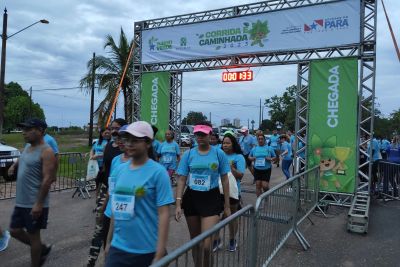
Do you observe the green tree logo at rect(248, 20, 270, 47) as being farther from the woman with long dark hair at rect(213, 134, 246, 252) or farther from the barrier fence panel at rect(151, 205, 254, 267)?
the barrier fence panel at rect(151, 205, 254, 267)

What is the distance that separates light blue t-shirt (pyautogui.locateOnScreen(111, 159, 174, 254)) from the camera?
282 centimetres

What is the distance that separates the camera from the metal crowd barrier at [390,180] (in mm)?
10875

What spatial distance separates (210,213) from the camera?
4496 millimetres

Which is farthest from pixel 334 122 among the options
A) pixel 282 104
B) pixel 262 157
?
pixel 282 104

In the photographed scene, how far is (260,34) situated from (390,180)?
559cm

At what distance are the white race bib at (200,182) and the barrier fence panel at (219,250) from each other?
0.64 metres

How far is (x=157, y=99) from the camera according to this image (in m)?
13.3

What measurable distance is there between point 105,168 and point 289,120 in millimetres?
57388

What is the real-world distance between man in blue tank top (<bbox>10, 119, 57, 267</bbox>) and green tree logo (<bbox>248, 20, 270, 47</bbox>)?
770cm

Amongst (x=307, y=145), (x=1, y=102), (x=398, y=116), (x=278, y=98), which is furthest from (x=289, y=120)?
(x=307, y=145)

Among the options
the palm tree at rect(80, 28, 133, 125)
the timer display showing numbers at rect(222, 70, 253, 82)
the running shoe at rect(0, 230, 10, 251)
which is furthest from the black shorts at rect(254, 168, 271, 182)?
the palm tree at rect(80, 28, 133, 125)

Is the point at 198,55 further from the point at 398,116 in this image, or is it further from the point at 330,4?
the point at 398,116

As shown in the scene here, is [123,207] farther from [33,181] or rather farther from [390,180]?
[390,180]

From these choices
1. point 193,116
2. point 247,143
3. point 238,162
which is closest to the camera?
point 238,162
